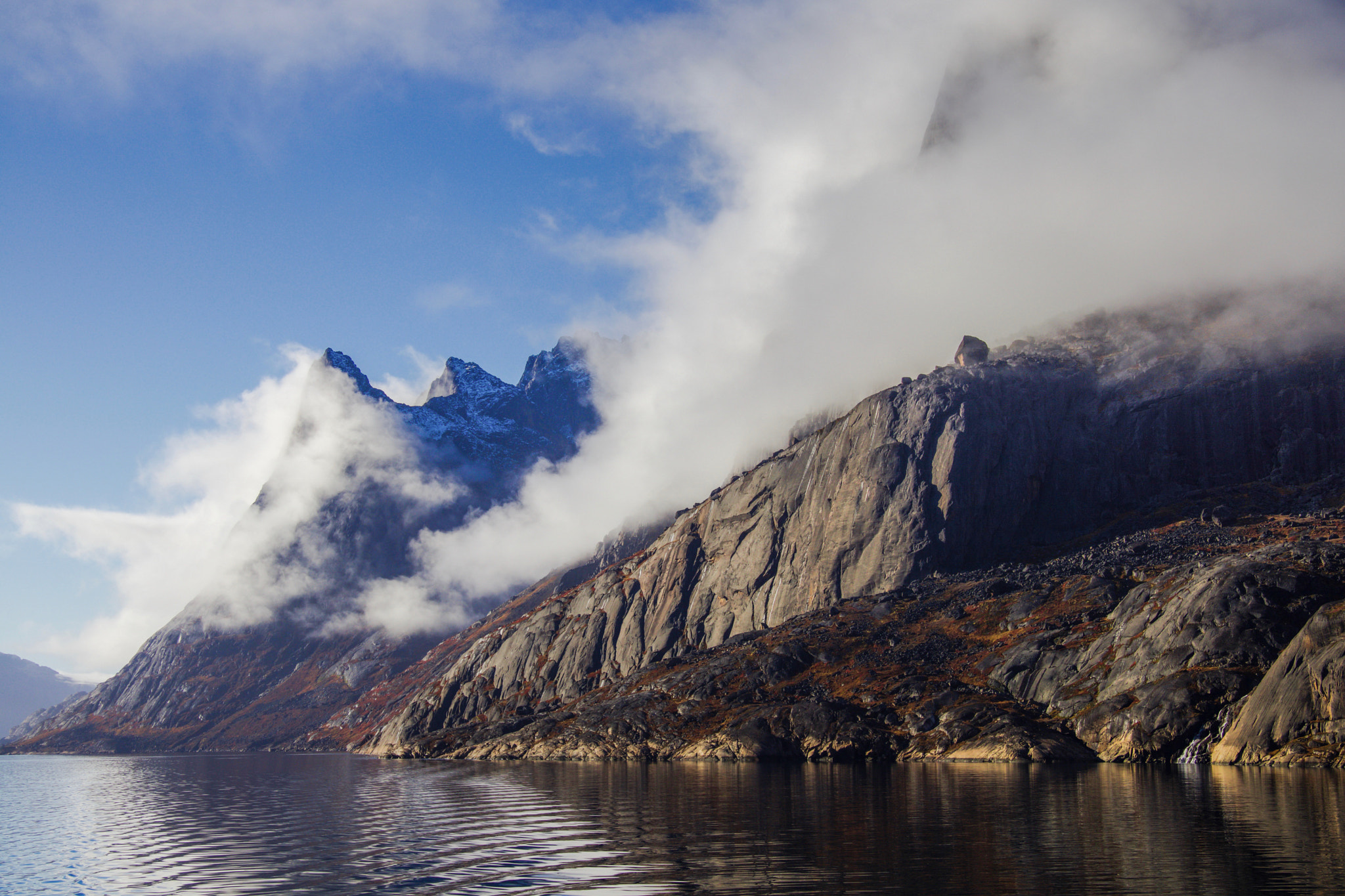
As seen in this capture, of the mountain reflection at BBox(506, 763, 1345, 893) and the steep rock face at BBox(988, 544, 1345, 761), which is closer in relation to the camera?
the mountain reflection at BBox(506, 763, 1345, 893)

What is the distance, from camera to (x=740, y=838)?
56.5 metres

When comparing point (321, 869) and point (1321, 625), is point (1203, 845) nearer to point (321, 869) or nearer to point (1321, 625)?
point (321, 869)

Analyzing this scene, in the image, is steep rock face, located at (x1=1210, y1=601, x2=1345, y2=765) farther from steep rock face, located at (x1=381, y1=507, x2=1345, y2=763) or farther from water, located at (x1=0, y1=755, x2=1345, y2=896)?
water, located at (x1=0, y1=755, x2=1345, y2=896)

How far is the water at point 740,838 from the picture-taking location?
137ft

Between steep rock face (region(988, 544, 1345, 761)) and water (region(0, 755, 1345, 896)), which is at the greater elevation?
steep rock face (region(988, 544, 1345, 761))

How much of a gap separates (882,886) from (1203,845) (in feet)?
66.1

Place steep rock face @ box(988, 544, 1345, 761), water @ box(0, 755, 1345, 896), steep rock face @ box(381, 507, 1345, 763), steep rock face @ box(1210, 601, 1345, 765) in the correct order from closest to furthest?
water @ box(0, 755, 1345, 896) < steep rock face @ box(1210, 601, 1345, 765) < steep rock face @ box(988, 544, 1345, 761) < steep rock face @ box(381, 507, 1345, 763)

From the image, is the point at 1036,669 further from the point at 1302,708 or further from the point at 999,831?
the point at 999,831

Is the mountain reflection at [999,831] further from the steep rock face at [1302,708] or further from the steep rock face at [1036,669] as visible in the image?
the steep rock face at [1036,669]

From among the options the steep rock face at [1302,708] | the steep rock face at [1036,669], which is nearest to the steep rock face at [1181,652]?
the steep rock face at [1036,669]

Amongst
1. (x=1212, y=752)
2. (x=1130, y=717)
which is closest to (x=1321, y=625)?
(x=1212, y=752)

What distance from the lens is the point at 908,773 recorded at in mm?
108562

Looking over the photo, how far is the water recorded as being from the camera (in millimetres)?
41656

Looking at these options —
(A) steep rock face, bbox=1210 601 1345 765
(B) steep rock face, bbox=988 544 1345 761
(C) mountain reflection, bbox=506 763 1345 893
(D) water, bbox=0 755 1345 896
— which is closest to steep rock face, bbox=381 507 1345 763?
(B) steep rock face, bbox=988 544 1345 761
